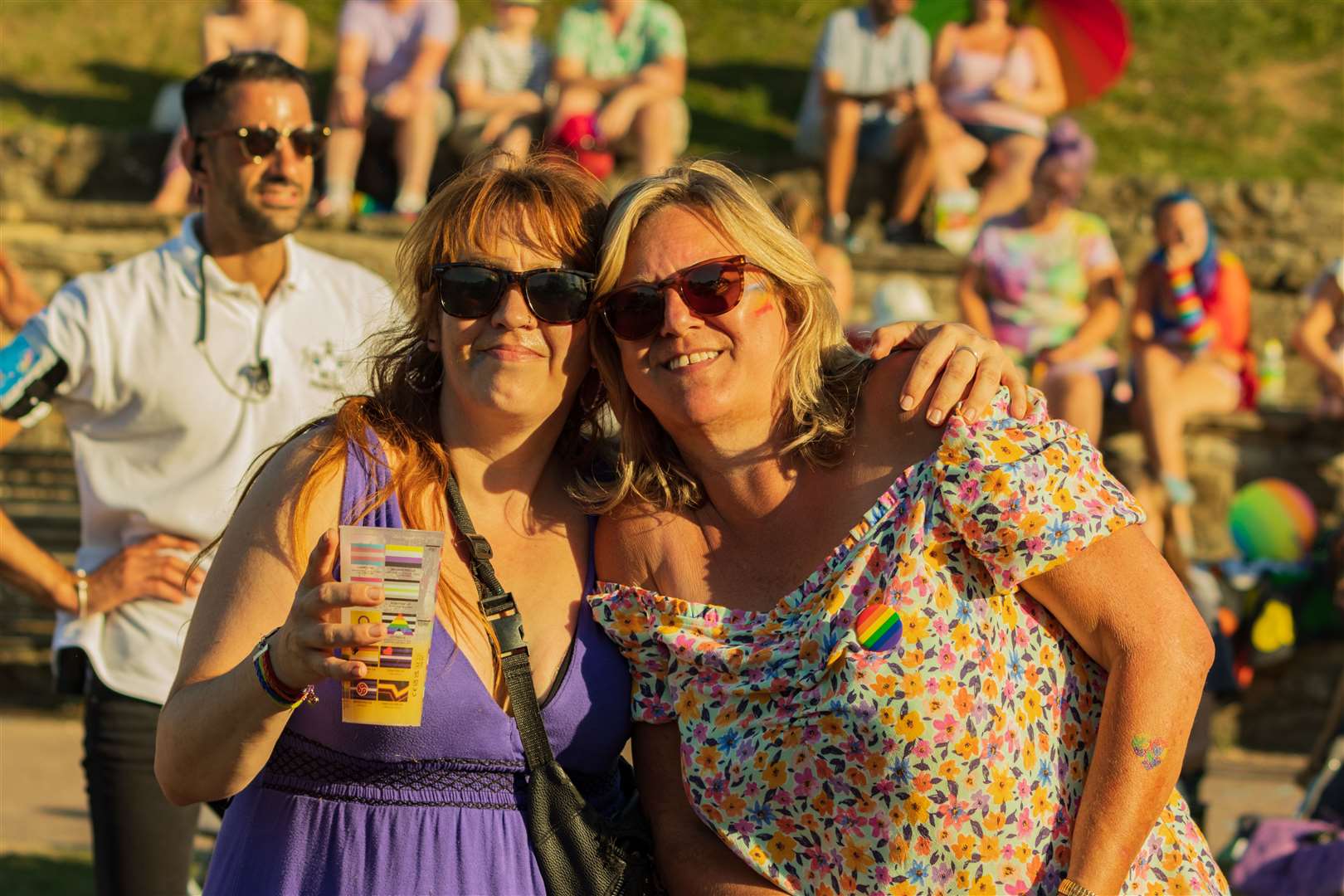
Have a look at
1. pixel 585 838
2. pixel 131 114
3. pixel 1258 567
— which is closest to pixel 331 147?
pixel 131 114

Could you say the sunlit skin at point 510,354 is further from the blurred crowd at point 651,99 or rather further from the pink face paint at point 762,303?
the blurred crowd at point 651,99

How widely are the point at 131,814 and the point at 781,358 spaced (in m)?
1.92

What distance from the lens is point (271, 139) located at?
4.08m

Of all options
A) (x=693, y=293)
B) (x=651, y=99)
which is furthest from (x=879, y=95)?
(x=693, y=293)

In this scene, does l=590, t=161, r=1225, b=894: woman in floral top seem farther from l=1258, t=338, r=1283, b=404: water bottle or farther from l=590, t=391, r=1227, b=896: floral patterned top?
A: l=1258, t=338, r=1283, b=404: water bottle

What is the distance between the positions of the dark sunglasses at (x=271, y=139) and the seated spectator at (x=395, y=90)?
6.21 meters

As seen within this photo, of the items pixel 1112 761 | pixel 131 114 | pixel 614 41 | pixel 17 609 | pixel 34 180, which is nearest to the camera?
pixel 1112 761

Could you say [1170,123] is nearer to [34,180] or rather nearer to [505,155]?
[34,180]

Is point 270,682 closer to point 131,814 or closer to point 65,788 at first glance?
point 131,814

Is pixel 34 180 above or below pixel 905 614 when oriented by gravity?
below

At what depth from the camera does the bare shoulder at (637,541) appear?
2947 millimetres

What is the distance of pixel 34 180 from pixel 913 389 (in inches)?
418

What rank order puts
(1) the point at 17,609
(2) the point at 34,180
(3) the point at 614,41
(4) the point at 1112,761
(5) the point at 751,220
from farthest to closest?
1. (2) the point at 34,180
2. (3) the point at 614,41
3. (1) the point at 17,609
4. (5) the point at 751,220
5. (4) the point at 1112,761

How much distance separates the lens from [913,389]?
276 centimetres
